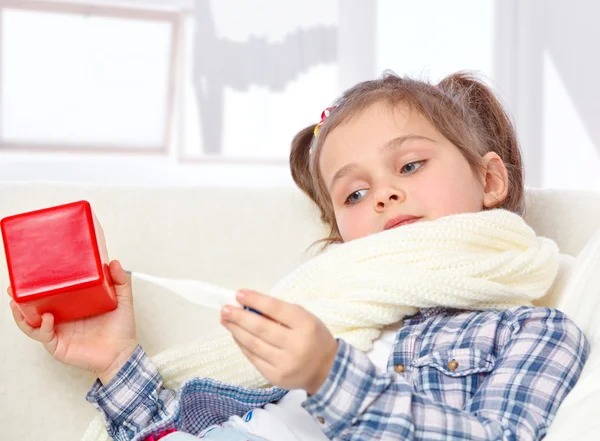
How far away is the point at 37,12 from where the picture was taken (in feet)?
8.70

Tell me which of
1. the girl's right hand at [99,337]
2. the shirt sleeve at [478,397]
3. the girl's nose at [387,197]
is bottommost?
the girl's right hand at [99,337]

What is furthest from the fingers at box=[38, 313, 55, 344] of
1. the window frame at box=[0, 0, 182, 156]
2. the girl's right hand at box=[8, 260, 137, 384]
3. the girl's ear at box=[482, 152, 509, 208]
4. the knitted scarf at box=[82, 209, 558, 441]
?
the window frame at box=[0, 0, 182, 156]

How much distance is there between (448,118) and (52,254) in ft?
1.68

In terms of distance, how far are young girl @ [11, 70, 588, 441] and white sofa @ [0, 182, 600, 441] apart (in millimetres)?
78

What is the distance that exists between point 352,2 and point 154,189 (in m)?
2.01

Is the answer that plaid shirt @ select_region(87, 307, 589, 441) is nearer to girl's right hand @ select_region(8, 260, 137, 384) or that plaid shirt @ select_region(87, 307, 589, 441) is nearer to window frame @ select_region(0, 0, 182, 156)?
girl's right hand @ select_region(8, 260, 137, 384)

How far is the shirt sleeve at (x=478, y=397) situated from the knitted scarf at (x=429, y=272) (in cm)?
8

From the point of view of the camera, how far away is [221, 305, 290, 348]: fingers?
60cm

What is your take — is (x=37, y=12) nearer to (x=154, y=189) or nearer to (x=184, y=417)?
(x=154, y=189)

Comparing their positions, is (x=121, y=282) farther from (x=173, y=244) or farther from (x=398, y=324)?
(x=398, y=324)

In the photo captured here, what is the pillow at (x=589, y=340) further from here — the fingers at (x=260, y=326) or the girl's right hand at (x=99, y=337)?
the girl's right hand at (x=99, y=337)

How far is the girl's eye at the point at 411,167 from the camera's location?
0.93m

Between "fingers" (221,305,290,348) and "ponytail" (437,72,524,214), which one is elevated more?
"ponytail" (437,72,524,214)

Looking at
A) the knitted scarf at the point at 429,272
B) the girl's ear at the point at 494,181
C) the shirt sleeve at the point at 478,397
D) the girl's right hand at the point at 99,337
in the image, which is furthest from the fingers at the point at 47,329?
the girl's ear at the point at 494,181
